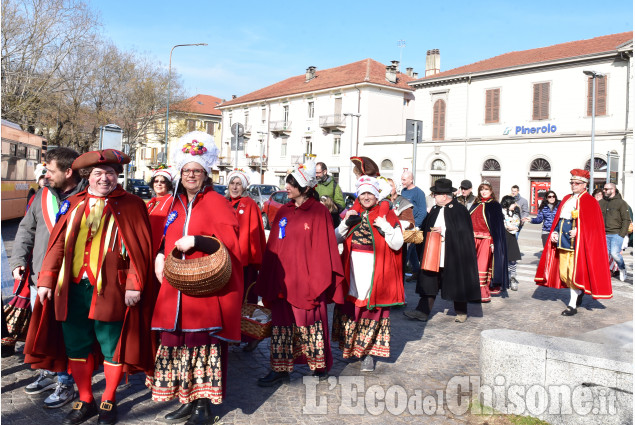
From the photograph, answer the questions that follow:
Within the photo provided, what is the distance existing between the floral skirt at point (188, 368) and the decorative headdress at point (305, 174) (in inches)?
64.5

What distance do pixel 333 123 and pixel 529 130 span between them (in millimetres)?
17922

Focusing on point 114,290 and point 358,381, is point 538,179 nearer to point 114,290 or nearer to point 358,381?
point 358,381

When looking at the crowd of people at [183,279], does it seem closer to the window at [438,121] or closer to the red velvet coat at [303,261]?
the red velvet coat at [303,261]

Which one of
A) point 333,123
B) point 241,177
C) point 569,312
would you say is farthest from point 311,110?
point 241,177

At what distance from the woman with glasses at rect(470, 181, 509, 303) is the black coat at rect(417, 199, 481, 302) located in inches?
40.3

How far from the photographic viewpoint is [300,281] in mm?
4781

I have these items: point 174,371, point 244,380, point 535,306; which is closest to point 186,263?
point 174,371

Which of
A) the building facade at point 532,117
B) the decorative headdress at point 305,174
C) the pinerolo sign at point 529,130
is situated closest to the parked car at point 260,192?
the building facade at point 532,117

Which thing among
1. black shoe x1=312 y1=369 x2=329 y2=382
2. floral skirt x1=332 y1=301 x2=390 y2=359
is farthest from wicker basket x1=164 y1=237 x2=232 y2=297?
floral skirt x1=332 y1=301 x2=390 y2=359

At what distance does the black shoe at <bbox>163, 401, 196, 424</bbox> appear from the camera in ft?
13.1

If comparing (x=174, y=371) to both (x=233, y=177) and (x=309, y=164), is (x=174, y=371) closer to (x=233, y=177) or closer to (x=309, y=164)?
(x=309, y=164)

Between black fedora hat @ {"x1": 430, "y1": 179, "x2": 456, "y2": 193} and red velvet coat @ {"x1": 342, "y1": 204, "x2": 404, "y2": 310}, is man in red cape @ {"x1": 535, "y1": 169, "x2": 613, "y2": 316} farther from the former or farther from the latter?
red velvet coat @ {"x1": 342, "y1": 204, "x2": 404, "y2": 310}

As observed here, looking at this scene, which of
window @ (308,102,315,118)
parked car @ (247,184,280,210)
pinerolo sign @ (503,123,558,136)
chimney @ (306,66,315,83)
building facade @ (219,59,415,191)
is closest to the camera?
parked car @ (247,184,280,210)

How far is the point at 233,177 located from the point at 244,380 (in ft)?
8.30
